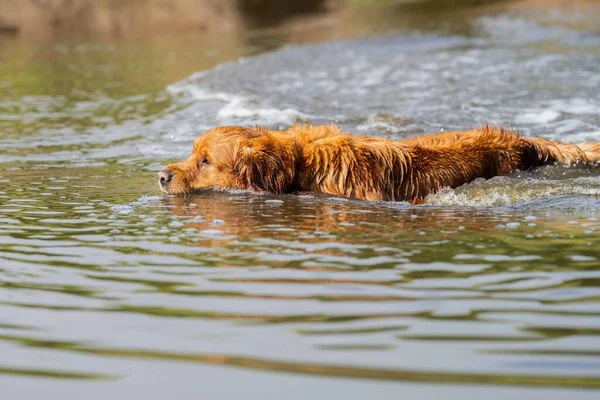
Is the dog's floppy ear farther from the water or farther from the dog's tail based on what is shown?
the dog's tail

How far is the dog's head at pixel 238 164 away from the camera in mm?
8305

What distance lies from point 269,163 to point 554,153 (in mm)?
2511

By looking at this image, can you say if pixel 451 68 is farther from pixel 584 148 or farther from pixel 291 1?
pixel 291 1

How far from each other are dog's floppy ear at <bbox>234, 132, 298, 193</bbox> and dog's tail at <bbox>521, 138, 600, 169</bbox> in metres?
1.97

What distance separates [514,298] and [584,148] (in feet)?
15.2

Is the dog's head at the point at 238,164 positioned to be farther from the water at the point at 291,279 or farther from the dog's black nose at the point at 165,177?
the water at the point at 291,279

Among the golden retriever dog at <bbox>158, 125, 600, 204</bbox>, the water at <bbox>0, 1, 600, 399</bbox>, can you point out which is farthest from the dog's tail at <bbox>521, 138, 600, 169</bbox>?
the water at <bbox>0, 1, 600, 399</bbox>

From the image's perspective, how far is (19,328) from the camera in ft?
15.0

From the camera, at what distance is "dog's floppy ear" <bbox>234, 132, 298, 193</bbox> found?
27.2ft

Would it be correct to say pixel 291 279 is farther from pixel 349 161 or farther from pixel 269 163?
pixel 269 163

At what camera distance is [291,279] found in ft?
17.3

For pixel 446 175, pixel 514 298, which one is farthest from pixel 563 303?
pixel 446 175

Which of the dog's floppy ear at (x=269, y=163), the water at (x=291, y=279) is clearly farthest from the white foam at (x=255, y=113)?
the dog's floppy ear at (x=269, y=163)

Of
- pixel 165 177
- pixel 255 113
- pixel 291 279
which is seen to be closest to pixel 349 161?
pixel 165 177
